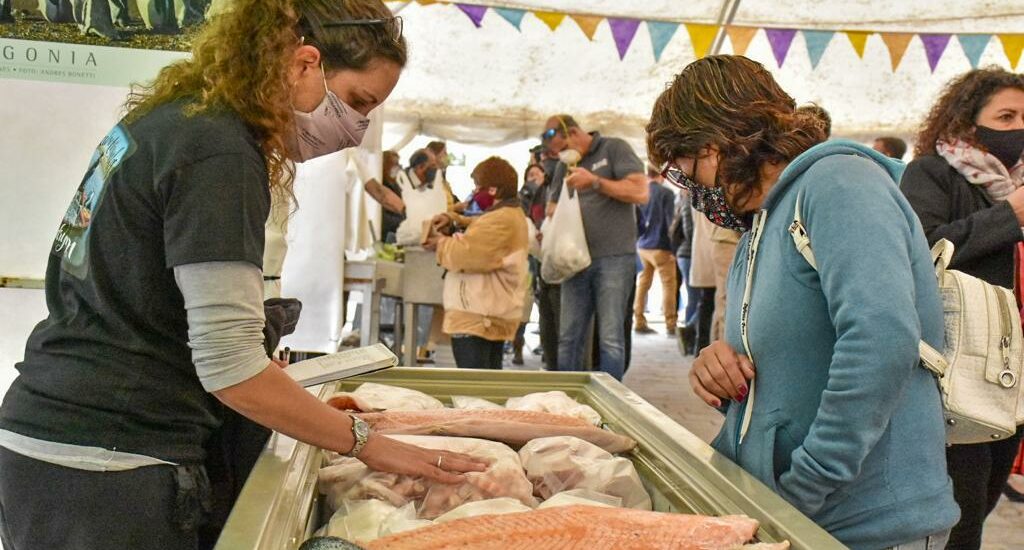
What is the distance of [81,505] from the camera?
1.29m

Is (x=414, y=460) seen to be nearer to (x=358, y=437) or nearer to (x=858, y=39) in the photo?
(x=358, y=437)

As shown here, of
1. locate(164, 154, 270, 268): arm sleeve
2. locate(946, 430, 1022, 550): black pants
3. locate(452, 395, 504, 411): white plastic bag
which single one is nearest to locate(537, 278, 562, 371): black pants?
locate(452, 395, 504, 411): white plastic bag

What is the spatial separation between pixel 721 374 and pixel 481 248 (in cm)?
322

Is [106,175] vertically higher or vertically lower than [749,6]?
lower

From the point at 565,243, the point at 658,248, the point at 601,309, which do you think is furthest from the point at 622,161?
the point at 658,248

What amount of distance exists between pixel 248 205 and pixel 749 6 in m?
7.19

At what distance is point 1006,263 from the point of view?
231 cm

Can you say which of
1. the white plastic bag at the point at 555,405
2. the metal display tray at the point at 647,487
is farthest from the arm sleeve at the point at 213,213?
the white plastic bag at the point at 555,405

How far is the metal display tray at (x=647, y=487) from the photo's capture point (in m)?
1.14

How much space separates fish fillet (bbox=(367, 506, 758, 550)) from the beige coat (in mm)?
3438

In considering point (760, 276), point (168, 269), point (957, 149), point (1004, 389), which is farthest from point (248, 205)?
point (957, 149)

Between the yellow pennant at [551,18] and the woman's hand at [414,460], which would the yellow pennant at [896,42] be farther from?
the woman's hand at [414,460]

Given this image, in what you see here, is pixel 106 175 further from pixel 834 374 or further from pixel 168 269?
pixel 834 374

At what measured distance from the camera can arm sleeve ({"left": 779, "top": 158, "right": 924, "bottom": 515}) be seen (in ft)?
4.27
